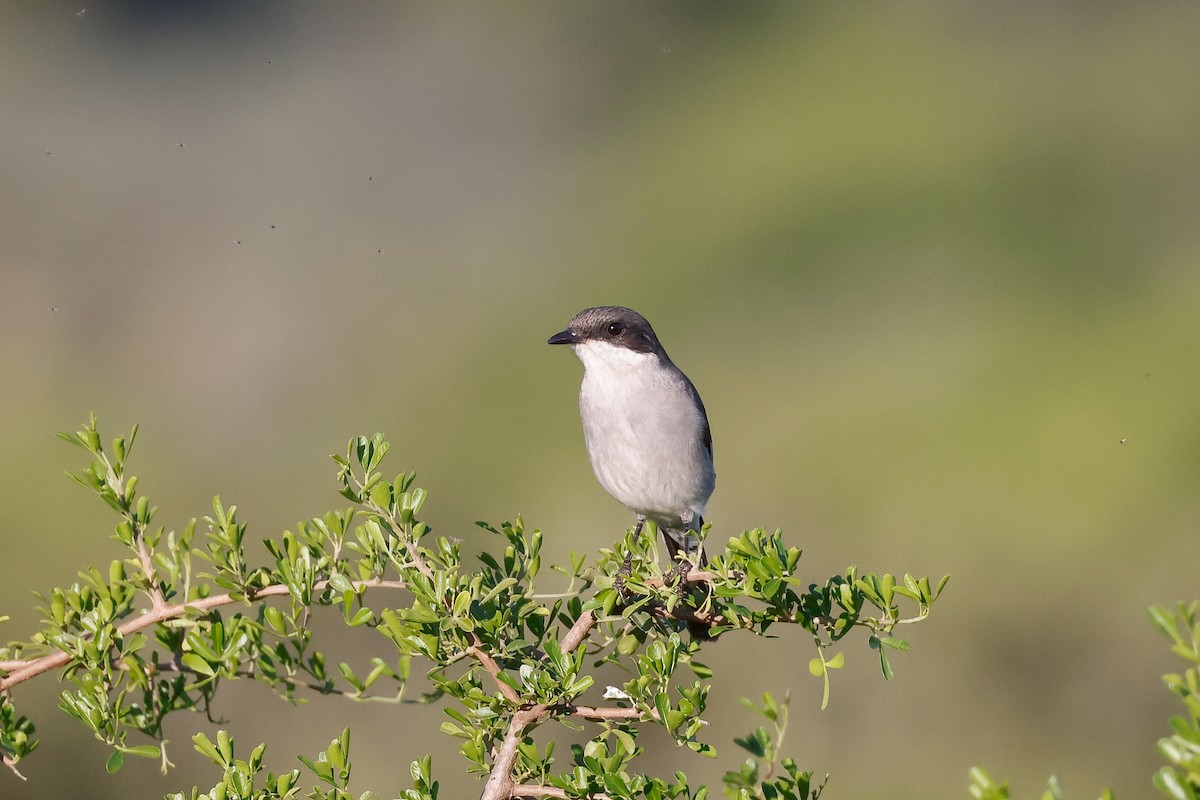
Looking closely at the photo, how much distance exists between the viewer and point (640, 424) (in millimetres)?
4500

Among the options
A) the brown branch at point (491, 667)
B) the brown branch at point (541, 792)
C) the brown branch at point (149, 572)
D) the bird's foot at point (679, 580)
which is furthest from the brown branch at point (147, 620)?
the bird's foot at point (679, 580)

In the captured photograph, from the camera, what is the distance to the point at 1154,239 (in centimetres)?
1098

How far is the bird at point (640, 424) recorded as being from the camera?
4496mm

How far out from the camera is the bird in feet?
14.8

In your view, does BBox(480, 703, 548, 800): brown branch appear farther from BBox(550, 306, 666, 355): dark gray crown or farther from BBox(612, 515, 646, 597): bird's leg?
BBox(550, 306, 666, 355): dark gray crown

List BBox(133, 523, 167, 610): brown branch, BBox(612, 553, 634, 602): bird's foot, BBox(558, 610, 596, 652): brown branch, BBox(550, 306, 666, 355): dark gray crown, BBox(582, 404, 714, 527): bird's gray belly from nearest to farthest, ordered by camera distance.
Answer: BBox(133, 523, 167, 610): brown branch → BBox(558, 610, 596, 652): brown branch → BBox(612, 553, 634, 602): bird's foot → BBox(582, 404, 714, 527): bird's gray belly → BBox(550, 306, 666, 355): dark gray crown

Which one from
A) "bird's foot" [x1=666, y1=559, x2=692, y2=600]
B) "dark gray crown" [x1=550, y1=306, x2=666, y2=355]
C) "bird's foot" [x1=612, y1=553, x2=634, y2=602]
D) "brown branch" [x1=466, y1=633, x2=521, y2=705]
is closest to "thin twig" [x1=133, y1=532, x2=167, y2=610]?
"brown branch" [x1=466, y1=633, x2=521, y2=705]

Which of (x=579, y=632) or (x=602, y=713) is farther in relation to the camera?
(x=579, y=632)

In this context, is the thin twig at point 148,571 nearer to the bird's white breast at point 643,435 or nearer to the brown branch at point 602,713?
the brown branch at point 602,713

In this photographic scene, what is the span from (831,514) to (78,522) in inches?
178

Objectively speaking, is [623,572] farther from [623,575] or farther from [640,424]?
[640,424]

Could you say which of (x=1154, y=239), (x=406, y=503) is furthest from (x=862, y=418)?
(x=406, y=503)

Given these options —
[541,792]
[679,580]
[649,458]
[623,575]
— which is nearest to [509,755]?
[541,792]

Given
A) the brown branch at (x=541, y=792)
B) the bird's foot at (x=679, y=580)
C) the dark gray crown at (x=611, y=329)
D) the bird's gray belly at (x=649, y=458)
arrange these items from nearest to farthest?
the brown branch at (x=541, y=792) < the bird's foot at (x=679, y=580) < the bird's gray belly at (x=649, y=458) < the dark gray crown at (x=611, y=329)
